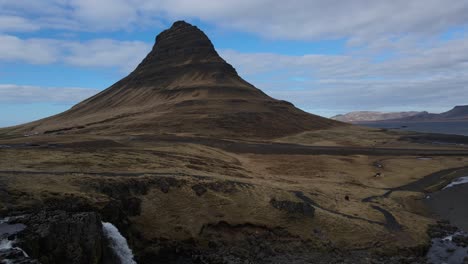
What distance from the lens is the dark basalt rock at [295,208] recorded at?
2073 inches

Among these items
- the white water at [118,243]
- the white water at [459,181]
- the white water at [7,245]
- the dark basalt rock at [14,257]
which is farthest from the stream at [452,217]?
the white water at [7,245]

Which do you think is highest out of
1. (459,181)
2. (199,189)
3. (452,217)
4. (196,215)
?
(199,189)

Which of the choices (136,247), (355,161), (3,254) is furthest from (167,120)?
(3,254)

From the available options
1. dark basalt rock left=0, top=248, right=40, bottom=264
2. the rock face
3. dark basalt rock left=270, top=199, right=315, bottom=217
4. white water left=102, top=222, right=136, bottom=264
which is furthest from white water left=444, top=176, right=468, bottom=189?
dark basalt rock left=0, top=248, right=40, bottom=264

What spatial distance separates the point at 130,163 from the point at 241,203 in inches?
823

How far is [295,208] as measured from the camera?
52844mm

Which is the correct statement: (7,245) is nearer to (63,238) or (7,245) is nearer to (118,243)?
(63,238)

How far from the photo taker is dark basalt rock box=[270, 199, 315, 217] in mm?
52656

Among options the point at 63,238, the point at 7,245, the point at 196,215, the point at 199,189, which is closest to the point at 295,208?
the point at 199,189

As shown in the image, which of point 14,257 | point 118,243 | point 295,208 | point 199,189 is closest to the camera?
point 14,257

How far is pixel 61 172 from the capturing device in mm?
51094

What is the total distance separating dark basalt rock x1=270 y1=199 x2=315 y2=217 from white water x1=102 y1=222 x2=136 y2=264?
21.3 m

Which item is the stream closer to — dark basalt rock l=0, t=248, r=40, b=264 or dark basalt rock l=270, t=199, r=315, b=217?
dark basalt rock l=270, t=199, r=315, b=217

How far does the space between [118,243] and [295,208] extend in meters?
23.4
